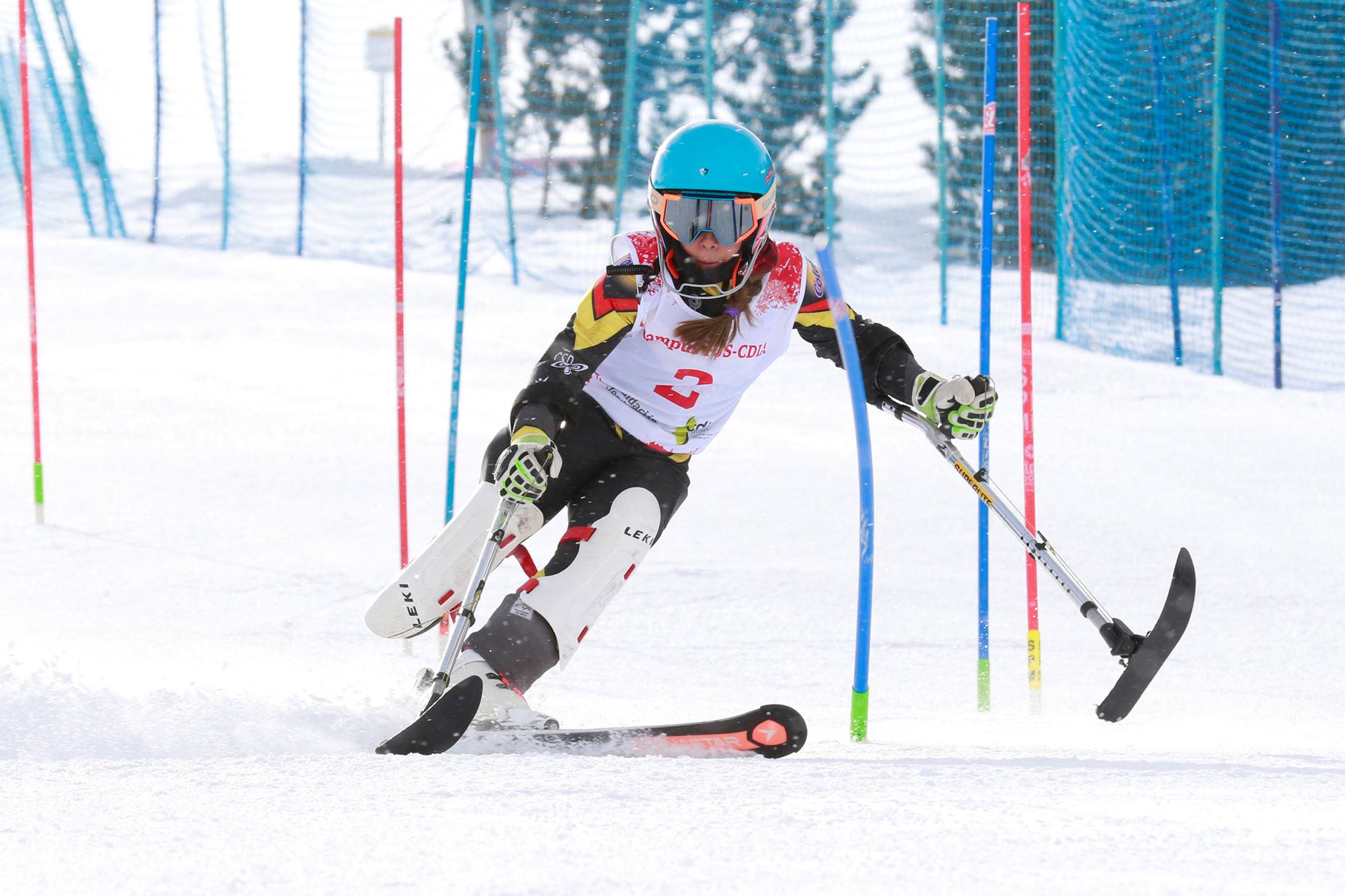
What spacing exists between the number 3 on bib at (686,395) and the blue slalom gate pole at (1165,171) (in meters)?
7.78

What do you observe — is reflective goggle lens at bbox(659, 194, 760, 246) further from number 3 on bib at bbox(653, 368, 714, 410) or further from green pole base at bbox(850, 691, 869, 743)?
green pole base at bbox(850, 691, 869, 743)

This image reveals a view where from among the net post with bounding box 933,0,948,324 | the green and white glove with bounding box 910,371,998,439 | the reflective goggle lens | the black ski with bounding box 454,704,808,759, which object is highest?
the net post with bounding box 933,0,948,324

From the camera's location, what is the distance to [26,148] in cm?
566

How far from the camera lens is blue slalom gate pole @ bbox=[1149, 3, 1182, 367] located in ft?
32.9

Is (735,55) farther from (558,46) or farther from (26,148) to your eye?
(26,148)

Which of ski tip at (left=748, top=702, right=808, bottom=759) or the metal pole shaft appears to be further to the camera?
the metal pole shaft

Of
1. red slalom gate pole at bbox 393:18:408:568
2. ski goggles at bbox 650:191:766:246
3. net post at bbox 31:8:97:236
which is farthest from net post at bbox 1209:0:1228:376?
net post at bbox 31:8:97:236

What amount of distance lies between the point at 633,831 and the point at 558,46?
1203 centimetres

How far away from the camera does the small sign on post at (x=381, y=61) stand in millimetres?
12922

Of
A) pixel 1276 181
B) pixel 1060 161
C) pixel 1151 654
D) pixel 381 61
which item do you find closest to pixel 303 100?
pixel 381 61

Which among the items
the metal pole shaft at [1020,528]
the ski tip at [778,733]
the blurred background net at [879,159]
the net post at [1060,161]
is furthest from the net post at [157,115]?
the ski tip at [778,733]

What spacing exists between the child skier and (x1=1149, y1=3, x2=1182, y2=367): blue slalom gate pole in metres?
7.52

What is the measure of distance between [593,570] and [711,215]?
0.88 m

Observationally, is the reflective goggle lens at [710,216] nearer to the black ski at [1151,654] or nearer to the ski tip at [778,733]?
the ski tip at [778,733]
